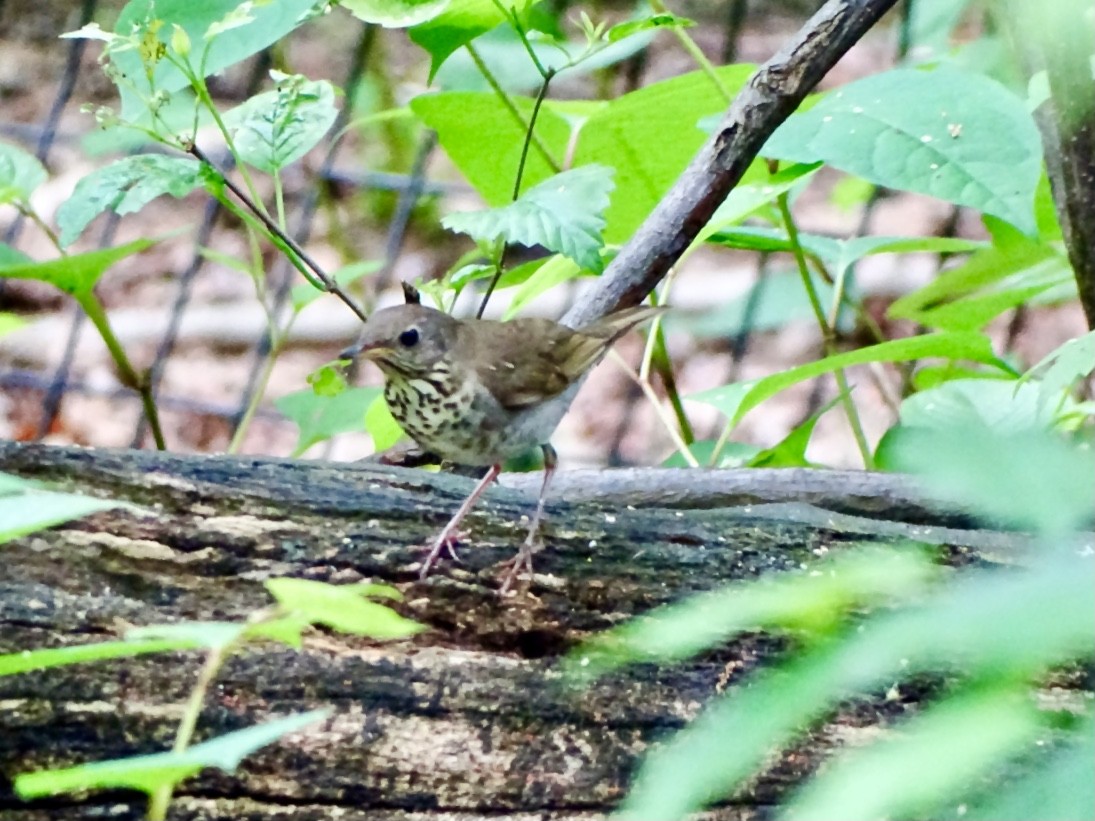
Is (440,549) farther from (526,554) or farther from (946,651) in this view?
(946,651)

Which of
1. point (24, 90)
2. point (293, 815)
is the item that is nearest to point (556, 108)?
point (293, 815)

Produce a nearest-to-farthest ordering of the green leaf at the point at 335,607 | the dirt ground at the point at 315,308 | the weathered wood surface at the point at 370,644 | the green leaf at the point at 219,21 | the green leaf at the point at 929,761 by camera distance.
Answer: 1. the green leaf at the point at 929,761
2. the green leaf at the point at 335,607
3. the weathered wood surface at the point at 370,644
4. the green leaf at the point at 219,21
5. the dirt ground at the point at 315,308

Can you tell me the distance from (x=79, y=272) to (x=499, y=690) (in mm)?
851

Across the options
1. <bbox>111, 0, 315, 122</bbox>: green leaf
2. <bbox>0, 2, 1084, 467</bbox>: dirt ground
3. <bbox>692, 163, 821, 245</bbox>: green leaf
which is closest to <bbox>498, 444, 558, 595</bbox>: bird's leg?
<bbox>692, 163, 821, 245</bbox>: green leaf

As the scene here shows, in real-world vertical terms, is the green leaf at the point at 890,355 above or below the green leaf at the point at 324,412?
below

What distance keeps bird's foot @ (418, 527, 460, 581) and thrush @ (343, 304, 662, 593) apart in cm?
23

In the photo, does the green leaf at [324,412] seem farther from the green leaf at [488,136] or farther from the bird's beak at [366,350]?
the green leaf at [488,136]

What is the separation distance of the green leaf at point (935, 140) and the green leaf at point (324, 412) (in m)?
0.85

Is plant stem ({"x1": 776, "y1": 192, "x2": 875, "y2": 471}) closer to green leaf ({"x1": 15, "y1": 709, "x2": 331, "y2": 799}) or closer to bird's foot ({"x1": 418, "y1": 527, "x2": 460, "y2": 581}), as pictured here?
bird's foot ({"x1": 418, "y1": 527, "x2": 460, "y2": 581})

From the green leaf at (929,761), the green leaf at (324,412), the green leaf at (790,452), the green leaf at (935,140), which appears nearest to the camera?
the green leaf at (929,761)

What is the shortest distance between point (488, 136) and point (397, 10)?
43cm

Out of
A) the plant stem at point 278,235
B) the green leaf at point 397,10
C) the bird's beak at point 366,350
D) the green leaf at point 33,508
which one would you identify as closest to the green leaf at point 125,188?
the plant stem at point 278,235

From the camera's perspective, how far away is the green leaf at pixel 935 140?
4.07ft

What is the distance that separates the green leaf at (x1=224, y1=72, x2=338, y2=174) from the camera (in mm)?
1462
